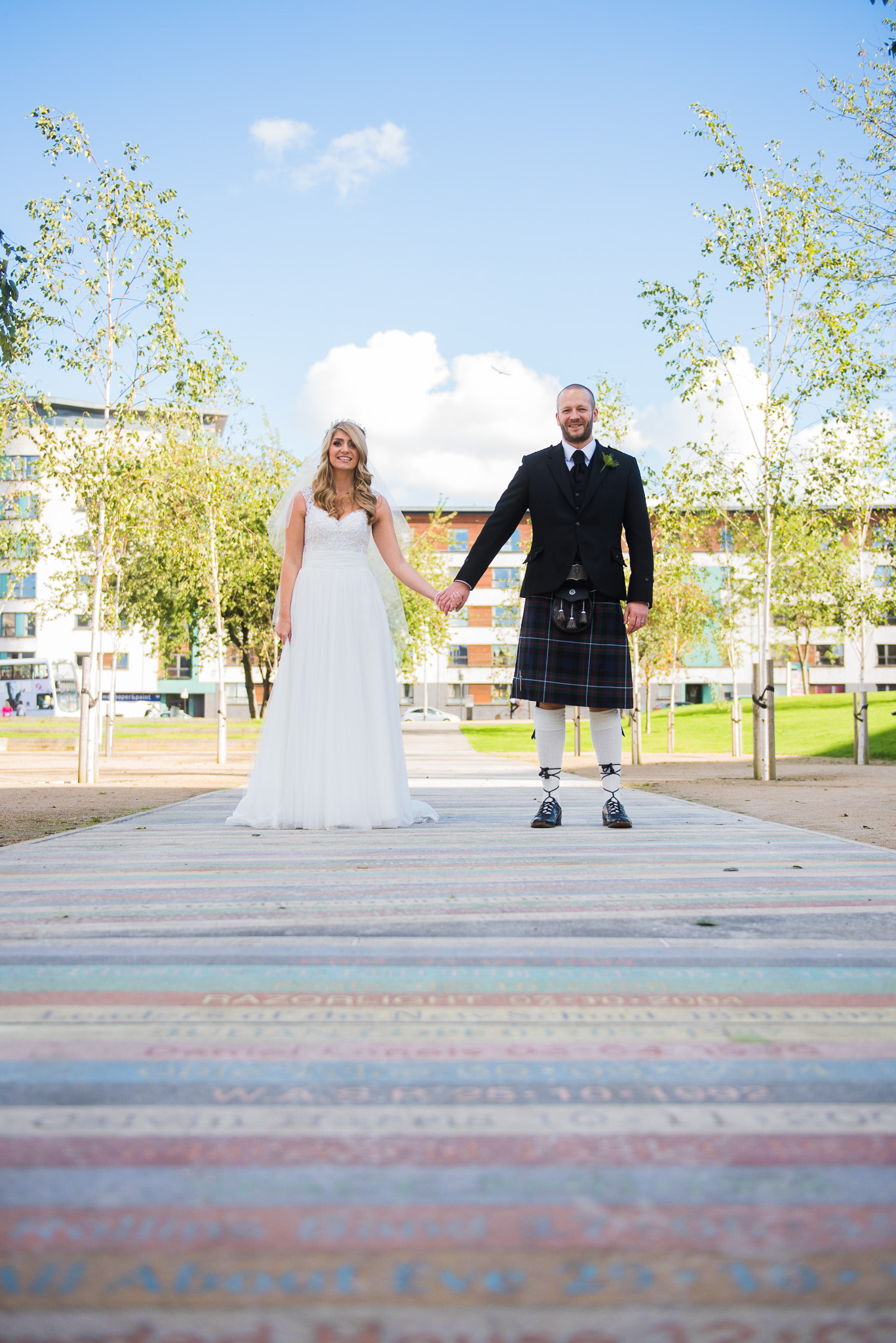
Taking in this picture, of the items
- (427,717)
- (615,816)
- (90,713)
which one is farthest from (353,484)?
(427,717)

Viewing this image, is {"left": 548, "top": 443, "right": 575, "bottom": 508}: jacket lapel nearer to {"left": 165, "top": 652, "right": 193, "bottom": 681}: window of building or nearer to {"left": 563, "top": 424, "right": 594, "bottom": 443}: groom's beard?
{"left": 563, "top": 424, "right": 594, "bottom": 443}: groom's beard

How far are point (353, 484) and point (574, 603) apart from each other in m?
1.66

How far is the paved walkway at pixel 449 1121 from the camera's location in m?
1.12

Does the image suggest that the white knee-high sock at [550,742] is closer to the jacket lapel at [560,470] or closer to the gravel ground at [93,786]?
the jacket lapel at [560,470]

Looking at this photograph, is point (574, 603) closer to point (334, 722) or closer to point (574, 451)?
point (574, 451)

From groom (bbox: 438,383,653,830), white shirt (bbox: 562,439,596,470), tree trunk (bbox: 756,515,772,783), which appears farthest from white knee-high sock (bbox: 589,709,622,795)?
tree trunk (bbox: 756,515,772,783)

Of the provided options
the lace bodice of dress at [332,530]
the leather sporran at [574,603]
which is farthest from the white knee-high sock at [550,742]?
the lace bodice of dress at [332,530]

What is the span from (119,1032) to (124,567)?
96.7 feet

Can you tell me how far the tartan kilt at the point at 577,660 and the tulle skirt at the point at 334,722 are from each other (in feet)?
2.86

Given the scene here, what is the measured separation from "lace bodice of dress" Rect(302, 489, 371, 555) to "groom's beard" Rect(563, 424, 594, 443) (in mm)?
1381

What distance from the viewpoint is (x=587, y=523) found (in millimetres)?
5934

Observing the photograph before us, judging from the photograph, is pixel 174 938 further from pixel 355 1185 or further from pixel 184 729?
pixel 184 729

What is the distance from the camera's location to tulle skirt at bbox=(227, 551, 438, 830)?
20.3 ft

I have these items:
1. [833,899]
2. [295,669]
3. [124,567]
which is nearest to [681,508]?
[295,669]
